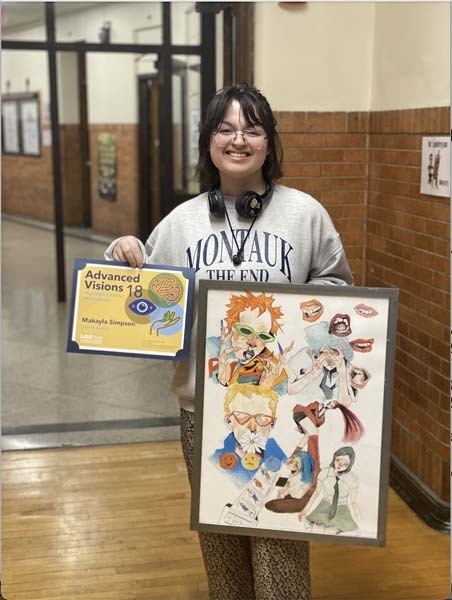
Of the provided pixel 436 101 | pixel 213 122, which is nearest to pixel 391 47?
pixel 436 101

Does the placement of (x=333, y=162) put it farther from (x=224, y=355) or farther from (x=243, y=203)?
(x=224, y=355)

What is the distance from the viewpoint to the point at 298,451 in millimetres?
1842

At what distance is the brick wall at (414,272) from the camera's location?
2.96 meters

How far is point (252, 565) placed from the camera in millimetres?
2070

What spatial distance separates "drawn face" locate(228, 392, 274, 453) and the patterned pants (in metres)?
0.20

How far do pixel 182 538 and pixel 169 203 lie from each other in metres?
3.95

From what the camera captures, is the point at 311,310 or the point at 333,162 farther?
the point at 333,162

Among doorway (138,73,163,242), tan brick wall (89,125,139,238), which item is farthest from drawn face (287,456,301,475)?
tan brick wall (89,125,139,238)

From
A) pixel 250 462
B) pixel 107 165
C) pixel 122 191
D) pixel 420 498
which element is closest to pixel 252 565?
pixel 250 462

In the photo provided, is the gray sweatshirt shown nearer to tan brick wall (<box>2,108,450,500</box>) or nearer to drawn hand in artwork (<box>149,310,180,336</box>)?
drawn hand in artwork (<box>149,310,180,336</box>)

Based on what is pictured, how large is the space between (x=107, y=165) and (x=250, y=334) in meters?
9.37

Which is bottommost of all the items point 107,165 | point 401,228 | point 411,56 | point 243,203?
Result: point 401,228

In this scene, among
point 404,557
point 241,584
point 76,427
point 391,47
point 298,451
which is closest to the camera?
point 298,451

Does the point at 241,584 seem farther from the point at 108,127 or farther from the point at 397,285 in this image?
the point at 108,127
